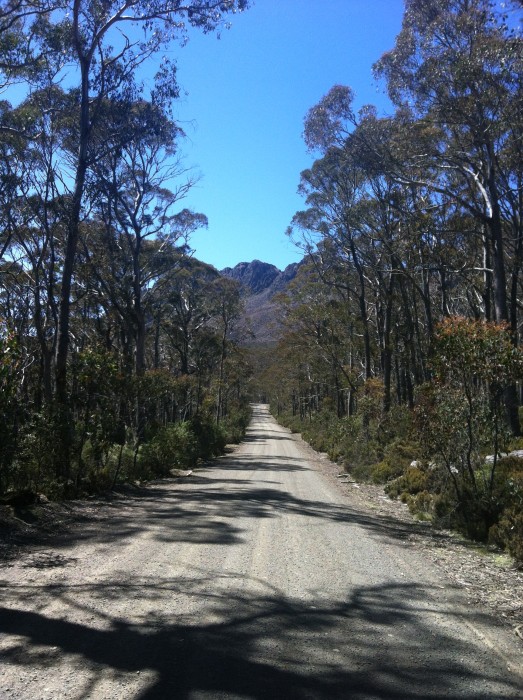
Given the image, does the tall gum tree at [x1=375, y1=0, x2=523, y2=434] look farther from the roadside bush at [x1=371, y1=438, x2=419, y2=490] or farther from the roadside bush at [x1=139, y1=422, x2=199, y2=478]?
the roadside bush at [x1=139, y1=422, x2=199, y2=478]

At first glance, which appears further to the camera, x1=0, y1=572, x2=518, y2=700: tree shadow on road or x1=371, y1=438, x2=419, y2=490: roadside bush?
x1=371, y1=438, x2=419, y2=490: roadside bush

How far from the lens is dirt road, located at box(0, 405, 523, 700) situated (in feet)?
11.8

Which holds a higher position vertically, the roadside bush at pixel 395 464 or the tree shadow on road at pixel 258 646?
the tree shadow on road at pixel 258 646

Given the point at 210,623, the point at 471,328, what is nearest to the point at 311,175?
the point at 471,328

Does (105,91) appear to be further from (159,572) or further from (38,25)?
(159,572)

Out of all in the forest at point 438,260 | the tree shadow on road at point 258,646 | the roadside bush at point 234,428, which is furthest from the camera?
the roadside bush at point 234,428

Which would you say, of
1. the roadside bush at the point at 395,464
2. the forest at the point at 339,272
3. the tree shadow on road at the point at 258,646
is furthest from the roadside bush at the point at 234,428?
the tree shadow on road at the point at 258,646

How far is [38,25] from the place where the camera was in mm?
14594

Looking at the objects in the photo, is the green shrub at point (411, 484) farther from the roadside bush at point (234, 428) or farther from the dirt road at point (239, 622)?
the roadside bush at point (234, 428)

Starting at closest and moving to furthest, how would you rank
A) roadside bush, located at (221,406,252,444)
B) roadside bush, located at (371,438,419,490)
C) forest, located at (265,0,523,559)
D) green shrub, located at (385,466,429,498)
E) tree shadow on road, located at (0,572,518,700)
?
tree shadow on road, located at (0,572,518,700) → forest, located at (265,0,523,559) → green shrub, located at (385,466,429,498) → roadside bush, located at (371,438,419,490) → roadside bush, located at (221,406,252,444)

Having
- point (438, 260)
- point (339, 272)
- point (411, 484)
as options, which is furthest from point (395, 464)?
point (339, 272)

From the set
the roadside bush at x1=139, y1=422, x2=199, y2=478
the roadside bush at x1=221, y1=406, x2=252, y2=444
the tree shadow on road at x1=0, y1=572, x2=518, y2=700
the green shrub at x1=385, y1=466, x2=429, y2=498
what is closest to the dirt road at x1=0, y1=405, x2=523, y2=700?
the tree shadow on road at x1=0, y1=572, x2=518, y2=700

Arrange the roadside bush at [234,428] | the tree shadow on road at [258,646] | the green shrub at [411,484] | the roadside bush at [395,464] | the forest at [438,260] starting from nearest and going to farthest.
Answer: the tree shadow on road at [258,646] → the forest at [438,260] → the green shrub at [411,484] → the roadside bush at [395,464] → the roadside bush at [234,428]

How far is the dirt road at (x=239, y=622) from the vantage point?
3.58 metres
